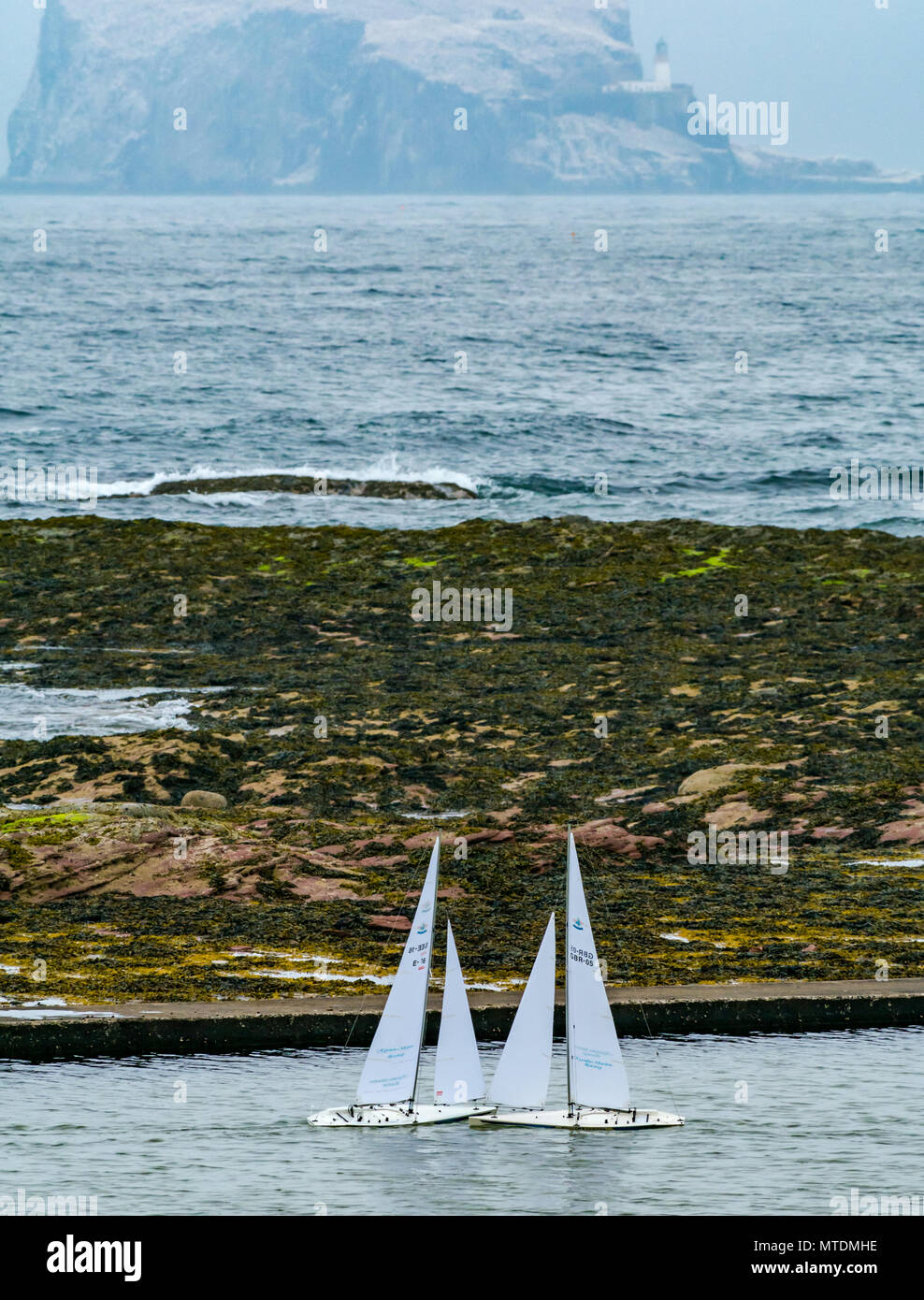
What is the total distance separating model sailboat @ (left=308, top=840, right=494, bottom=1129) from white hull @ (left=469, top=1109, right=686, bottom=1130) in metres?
0.34

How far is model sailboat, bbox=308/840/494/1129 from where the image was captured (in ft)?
56.7

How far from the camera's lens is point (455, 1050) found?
57.4ft

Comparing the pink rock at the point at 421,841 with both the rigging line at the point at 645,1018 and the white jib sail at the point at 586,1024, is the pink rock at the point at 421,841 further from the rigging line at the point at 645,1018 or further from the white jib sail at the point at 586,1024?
the white jib sail at the point at 586,1024

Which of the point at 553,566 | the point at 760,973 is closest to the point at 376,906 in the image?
the point at 760,973

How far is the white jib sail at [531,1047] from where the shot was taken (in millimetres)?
17109
